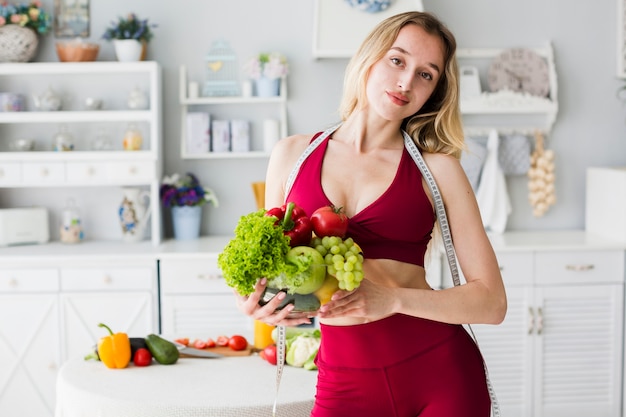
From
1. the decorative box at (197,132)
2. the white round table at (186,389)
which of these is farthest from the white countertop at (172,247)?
the white round table at (186,389)

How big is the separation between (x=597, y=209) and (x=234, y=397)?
281cm

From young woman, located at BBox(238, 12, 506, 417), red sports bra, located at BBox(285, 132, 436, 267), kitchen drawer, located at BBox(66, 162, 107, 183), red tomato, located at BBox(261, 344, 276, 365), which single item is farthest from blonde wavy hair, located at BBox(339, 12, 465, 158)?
kitchen drawer, located at BBox(66, 162, 107, 183)

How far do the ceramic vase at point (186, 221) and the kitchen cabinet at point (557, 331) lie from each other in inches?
60.7

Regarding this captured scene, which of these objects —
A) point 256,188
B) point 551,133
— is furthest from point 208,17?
point 551,133

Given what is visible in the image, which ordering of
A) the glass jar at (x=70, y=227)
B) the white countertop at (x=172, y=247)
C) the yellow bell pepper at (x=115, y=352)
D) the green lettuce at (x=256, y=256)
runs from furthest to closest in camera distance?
1. the glass jar at (x=70, y=227)
2. the white countertop at (x=172, y=247)
3. the yellow bell pepper at (x=115, y=352)
4. the green lettuce at (x=256, y=256)

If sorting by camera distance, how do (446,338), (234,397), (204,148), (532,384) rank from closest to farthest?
(446,338) < (234,397) < (532,384) < (204,148)

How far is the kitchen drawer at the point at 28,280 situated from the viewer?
393 cm

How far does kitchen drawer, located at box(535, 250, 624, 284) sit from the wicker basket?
9.15ft

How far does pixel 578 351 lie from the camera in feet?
13.3

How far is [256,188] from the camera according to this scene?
418cm

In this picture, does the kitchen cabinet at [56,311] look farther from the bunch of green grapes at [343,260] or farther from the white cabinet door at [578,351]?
the bunch of green grapes at [343,260]

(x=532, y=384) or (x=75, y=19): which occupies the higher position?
(x=75, y=19)

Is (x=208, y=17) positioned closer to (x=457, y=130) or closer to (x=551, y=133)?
(x=551, y=133)

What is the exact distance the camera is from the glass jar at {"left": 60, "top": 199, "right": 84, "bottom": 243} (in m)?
4.34
